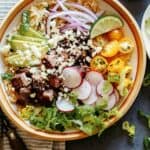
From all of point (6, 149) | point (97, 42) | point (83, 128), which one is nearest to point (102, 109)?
point (83, 128)

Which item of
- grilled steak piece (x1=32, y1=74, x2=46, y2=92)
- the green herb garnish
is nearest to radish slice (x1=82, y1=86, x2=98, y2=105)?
grilled steak piece (x1=32, y1=74, x2=46, y2=92)

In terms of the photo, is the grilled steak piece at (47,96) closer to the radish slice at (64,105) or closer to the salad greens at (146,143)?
the radish slice at (64,105)

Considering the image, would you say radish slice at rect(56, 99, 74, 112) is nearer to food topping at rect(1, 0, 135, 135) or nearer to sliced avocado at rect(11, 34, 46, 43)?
food topping at rect(1, 0, 135, 135)

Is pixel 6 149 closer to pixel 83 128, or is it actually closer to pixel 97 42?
pixel 83 128

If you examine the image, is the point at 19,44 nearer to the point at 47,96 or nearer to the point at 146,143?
the point at 47,96

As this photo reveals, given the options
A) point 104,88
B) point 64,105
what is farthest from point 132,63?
point 64,105

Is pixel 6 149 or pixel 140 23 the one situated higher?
pixel 140 23

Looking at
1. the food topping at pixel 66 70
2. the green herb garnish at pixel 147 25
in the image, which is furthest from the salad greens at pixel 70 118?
the green herb garnish at pixel 147 25
